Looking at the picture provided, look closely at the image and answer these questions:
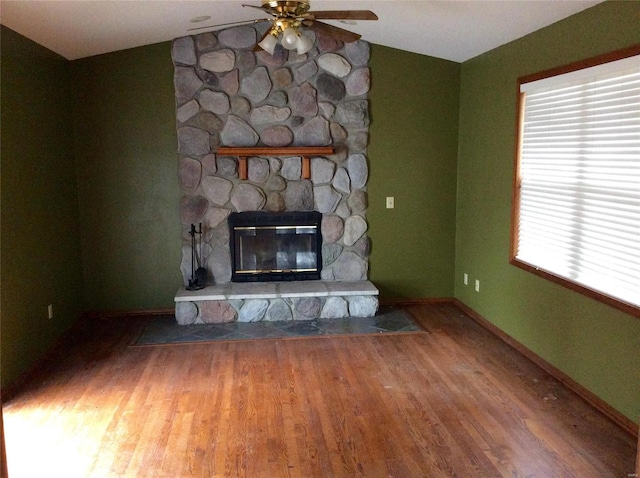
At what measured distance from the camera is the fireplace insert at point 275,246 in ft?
16.9

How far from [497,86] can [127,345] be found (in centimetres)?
379

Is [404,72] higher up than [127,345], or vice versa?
[404,72]

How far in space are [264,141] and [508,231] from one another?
2.37m

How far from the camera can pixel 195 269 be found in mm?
5129

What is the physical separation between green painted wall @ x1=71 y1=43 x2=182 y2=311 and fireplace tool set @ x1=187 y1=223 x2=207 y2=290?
0.51 ft

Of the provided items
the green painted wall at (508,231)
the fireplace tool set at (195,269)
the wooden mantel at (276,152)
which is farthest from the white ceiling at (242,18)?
the fireplace tool set at (195,269)

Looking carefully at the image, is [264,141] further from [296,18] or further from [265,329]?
[296,18]

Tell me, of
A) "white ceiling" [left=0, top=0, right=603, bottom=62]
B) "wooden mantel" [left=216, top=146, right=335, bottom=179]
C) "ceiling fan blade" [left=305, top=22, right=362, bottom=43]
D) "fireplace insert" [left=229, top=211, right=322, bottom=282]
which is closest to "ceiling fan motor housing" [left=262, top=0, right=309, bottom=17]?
"ceiling fan blade" [left=305, top=22, right=362, bottom=43]

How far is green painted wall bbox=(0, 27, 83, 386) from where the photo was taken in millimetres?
3480

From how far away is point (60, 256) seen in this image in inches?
175

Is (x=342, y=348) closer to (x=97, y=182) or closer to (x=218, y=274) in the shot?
(x=218, y=274)

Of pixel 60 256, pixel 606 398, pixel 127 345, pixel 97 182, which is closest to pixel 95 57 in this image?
pixel 97 182

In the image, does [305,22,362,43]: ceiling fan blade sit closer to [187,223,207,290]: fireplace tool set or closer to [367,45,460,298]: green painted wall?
[367,45,460,298]: green painted wall

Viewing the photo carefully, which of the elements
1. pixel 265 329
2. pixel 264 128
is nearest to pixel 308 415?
pixel 265 329
